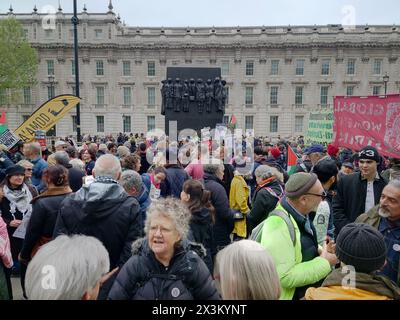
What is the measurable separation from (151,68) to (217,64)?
30.1ft

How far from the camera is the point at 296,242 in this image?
2508mm

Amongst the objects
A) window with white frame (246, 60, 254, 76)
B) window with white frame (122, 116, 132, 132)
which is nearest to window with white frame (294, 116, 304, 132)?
window with white frame (246, 60, 254, 76)

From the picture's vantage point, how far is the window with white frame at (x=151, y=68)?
4578 centimetres

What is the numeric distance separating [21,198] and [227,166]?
3.62 meters

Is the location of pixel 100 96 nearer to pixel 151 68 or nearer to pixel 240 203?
pixel 151 68

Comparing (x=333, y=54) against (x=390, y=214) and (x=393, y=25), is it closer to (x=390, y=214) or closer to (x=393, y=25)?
(x=393, y=25)

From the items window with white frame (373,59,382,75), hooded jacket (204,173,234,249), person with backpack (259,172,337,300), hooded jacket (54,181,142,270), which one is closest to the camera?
person with backpack (259,172,337,300)

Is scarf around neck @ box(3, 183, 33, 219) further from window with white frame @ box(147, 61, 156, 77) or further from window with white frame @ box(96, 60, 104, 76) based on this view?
window with white frame @ box(96, 60, 104, 76)

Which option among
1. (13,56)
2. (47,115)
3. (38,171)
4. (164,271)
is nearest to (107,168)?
(164,271)

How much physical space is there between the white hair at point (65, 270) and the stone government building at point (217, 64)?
4447 centimetres

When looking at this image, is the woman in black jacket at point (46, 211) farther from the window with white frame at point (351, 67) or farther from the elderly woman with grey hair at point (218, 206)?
the window with white frame at point (351, 67)

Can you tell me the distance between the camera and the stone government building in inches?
1757

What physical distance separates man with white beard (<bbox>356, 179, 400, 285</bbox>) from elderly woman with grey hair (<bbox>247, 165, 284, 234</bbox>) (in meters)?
1.34

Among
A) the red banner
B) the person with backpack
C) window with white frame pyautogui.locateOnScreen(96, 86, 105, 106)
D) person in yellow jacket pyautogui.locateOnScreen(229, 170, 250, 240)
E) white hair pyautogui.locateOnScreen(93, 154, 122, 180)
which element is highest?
window with white frame pyautogui.locateOnScreen(96, 86, 105, 106)
